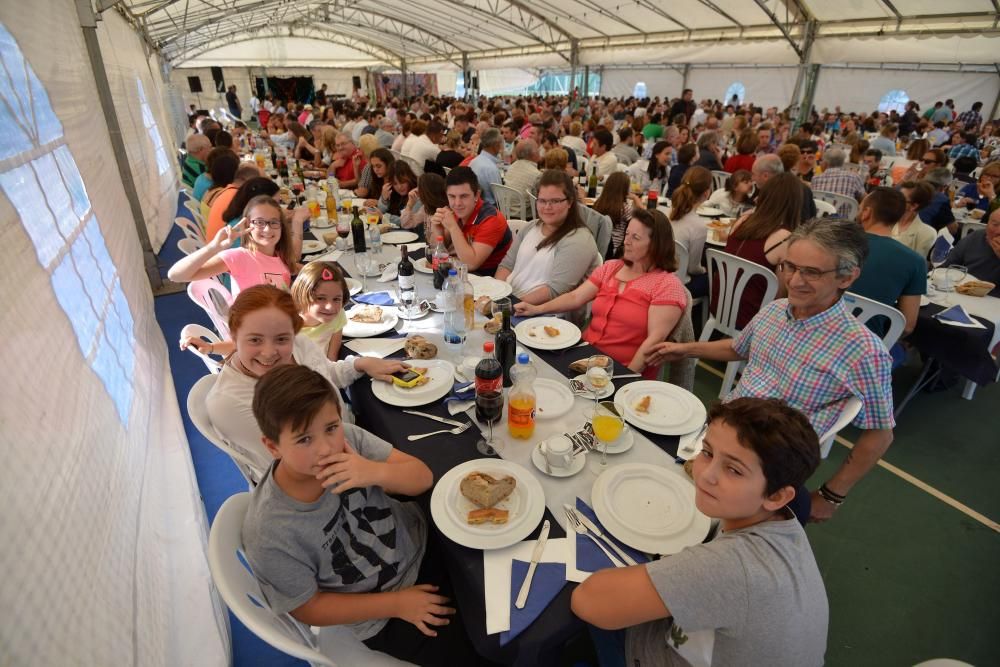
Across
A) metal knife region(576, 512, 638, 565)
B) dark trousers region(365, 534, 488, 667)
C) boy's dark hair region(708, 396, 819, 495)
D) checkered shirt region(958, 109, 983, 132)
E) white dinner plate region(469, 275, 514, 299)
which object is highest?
checkered shirt region(958, 109, 983, 132)

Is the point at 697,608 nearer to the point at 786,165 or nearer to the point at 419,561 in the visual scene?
the point at 419,561

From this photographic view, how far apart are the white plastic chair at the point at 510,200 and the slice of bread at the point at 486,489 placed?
4.47 meters

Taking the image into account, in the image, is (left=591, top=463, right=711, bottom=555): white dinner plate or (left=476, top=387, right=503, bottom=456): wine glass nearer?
(left=591, top=463, right=711, bottom=555): white dinner plate

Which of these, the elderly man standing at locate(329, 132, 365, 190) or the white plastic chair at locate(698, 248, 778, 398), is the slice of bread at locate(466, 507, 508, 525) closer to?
the white plastic chair at locate(698, 248, 778, 398)

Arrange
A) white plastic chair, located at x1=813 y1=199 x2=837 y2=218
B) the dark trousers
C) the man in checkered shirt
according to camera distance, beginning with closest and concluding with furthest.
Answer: the dark trousers → white plastic chair, located at x1=813 y1=199 x2=837 y2=218 → the man in checkered shirt

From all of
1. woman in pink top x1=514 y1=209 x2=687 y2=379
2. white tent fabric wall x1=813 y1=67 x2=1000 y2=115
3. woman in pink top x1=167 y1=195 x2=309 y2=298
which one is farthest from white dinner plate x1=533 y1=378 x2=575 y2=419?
white tent fabric wall x1=813 y1=67 x2=1000 y2=115

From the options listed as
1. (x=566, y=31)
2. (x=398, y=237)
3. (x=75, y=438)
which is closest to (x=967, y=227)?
(x=398, y=237)

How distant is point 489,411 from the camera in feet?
5.97

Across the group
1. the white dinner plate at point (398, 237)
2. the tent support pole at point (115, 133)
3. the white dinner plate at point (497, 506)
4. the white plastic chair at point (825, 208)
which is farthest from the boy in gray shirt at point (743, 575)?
the tent support pole at point (115, 133)

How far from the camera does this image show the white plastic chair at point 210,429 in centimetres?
170

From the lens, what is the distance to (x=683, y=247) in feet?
12.1

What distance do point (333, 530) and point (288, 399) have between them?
0.42 m

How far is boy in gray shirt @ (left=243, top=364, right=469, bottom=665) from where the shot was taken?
125 centimetres

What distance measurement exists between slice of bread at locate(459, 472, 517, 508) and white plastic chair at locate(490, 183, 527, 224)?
4.47 meters
